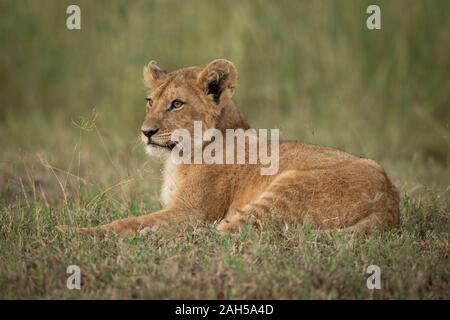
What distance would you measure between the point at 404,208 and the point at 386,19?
567 cm

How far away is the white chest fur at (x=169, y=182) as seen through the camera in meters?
6.72

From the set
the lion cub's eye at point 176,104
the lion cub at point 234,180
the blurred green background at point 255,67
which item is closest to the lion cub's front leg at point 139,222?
the lion cub at point 234,180

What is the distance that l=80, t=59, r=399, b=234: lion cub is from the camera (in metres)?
6.01

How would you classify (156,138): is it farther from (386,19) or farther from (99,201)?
(386,19)

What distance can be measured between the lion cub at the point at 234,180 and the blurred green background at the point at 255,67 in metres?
4.06

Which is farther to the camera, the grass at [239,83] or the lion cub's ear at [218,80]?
the grass at [239,83]

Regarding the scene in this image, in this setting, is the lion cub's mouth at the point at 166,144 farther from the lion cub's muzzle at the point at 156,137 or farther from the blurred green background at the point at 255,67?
the blurred green background at the point at 255,67

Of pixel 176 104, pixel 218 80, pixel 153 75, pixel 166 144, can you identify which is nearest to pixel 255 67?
pixel 153 75

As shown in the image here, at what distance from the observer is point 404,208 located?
7.07 meters

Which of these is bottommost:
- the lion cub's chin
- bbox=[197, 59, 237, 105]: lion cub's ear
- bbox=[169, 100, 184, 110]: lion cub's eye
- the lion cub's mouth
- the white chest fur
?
the white chest fur

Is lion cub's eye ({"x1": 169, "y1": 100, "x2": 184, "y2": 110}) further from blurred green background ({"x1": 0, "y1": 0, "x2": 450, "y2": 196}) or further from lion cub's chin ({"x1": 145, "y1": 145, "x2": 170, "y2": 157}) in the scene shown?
blurred green background ({"x1": 0, "y1": 0, "x2": 450, "y2": 196})

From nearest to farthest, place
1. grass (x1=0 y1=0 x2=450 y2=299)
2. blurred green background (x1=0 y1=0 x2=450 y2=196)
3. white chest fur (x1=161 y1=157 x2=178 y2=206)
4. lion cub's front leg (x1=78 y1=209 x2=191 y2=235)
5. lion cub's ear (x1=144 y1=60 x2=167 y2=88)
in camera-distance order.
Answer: lion cub's front leg (x1=78 y1=209 x2=191 y2=235)
white chest fur (x1=161 y1=157 x2=178 y2=206)
lion cub's ear (x1=144 y1=60 x2=167 y2=88)
grass (x1=0 y1=0 x2=450 y2=299)
blurred green background (x1=0 y1=0 x2=450 y2=196)

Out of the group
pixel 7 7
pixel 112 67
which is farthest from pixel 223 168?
pixel 7 7

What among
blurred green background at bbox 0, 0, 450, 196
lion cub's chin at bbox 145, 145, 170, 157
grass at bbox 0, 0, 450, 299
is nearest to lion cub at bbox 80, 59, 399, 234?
lion cub's chin at bbox 145, 145, 170, 157
